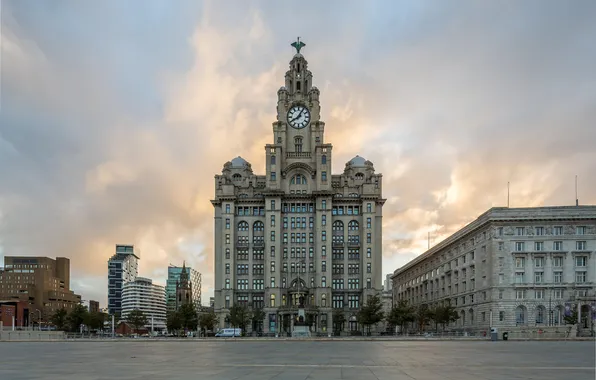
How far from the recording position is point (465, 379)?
2725 cm

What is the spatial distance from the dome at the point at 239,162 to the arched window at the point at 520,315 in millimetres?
87845

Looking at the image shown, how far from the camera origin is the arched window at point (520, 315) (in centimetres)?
12862

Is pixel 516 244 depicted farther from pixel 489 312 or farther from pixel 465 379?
pixel 465 379

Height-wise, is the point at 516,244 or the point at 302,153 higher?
the point at 302,153

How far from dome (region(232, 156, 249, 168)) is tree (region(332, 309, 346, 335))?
4993cm

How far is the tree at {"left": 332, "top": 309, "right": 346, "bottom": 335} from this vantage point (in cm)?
16712

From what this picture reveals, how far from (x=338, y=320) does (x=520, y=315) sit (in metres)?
52.9

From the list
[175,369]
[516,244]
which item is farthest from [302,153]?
[175,369]

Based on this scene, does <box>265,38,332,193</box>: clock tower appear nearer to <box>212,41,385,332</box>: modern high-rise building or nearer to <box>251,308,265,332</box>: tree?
<box>212,41,385,332</box>: modern high-rise building

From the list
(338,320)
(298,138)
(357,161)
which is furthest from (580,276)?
(298,138)

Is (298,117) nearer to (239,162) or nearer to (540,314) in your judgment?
(239,162)

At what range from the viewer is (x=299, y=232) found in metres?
176

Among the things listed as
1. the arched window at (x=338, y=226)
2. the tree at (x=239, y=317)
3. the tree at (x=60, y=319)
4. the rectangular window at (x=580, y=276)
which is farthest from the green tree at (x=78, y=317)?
the rectangular window at (x=580, y=276)

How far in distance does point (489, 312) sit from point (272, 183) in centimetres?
6964
